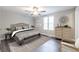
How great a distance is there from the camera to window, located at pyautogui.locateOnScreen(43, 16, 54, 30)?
3.94ft

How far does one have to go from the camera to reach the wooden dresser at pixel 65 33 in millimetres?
1154

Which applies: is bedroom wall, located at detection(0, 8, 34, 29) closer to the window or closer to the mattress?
the mattress

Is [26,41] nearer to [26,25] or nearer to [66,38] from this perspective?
[26,25]

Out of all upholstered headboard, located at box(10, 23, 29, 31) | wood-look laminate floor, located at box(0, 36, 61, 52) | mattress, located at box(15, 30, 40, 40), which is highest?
upholstered headboard, located at box(10, 23, 29, 31)

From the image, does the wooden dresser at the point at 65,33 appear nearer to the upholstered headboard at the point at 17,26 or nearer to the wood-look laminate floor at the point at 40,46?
the wood-look laminate floor at the point at 40,46

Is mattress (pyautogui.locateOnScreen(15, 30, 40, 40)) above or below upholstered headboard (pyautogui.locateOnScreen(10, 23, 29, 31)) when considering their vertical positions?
below

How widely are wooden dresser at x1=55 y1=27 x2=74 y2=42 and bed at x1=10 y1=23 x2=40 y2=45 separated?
28 centimetres

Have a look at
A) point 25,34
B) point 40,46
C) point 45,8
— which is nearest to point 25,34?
point 25,34

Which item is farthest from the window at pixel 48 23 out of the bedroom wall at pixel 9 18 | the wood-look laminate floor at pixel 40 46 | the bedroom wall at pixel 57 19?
the bedroom wall at pixel 9 18

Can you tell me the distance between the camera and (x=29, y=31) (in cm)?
117

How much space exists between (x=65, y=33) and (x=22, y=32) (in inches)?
23.3

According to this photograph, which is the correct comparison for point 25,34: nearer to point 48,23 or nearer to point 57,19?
point 48,23

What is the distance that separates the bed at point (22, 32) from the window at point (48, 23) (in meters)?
0.15

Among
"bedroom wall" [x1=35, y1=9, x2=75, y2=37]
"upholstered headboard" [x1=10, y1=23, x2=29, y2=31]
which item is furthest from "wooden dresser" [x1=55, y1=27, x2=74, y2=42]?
"upholstered headboard" [x1=10, y1=23, x2=29, y2=31]
